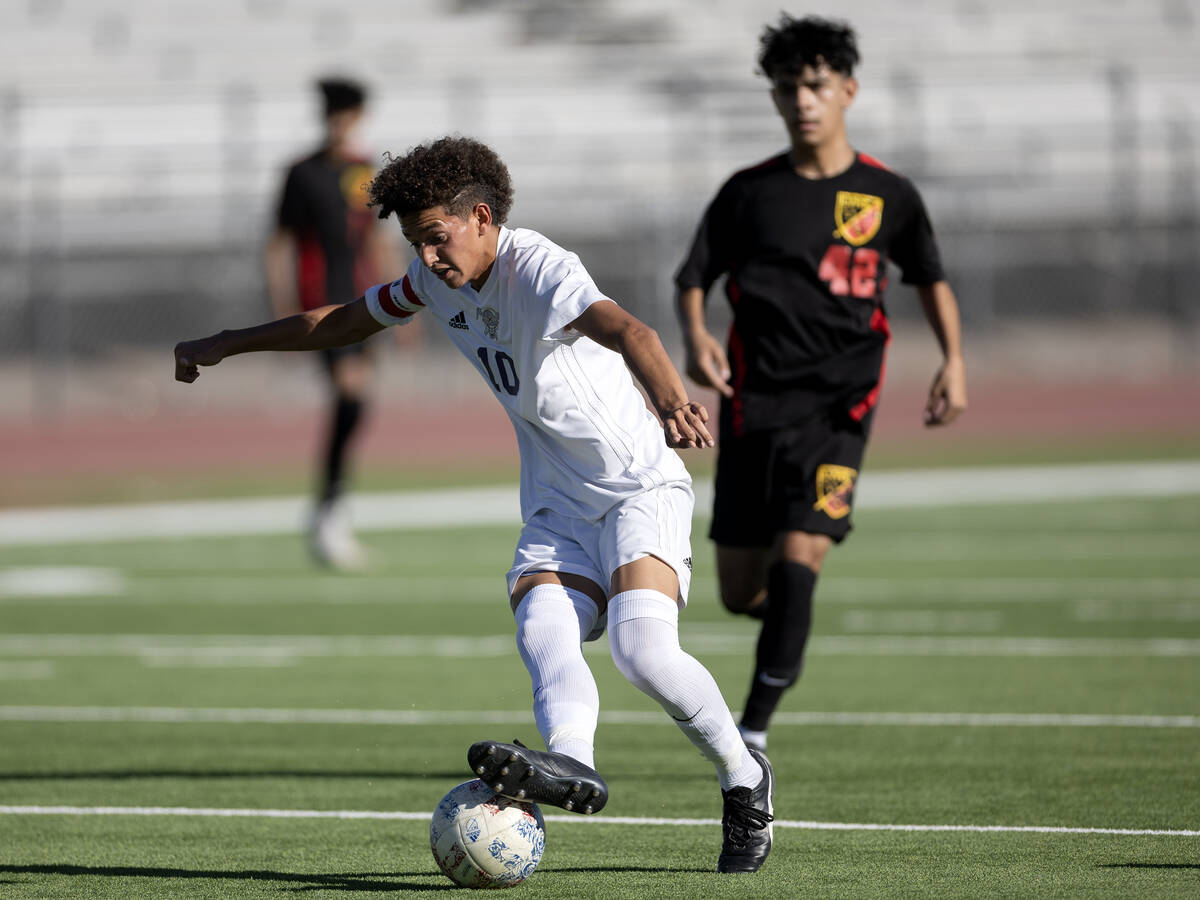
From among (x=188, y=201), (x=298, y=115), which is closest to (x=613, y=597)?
(x=188, y=201)

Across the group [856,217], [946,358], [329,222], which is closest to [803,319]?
[856,217]

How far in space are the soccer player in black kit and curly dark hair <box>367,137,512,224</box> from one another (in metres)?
1.59

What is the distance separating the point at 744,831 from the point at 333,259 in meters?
8.38

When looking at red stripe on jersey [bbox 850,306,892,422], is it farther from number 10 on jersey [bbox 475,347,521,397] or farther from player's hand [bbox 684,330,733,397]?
number 10 on jersey [bbox 475,347,521,397]

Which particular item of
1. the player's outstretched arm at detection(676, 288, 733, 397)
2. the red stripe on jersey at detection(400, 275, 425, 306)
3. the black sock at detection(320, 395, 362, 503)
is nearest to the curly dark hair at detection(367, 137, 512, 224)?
the red stripe on jersey at detection(400, 275, 425, 306)

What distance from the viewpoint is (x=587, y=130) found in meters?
28.7

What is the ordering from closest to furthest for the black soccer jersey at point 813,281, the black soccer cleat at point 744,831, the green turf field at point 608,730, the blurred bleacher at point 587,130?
the black soccer cleat at point 744,831, the green turf field at point 608,730, the black soccer jersey at point 813,281, the blurred bleacher at point 587,130

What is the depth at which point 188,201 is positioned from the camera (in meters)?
25.3

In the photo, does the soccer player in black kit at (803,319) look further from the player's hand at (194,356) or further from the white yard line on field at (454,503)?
the white yard line on field at (454,503)

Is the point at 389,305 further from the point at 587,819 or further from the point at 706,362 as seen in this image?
the point at 587,819

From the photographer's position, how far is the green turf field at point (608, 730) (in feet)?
15.4

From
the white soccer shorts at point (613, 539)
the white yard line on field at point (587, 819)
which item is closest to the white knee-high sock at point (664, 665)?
the white soccer shorts at point (613, 539)

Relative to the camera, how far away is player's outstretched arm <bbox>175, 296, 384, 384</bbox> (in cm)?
493

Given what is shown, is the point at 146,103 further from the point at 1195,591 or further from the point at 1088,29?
the point at 1195,591
